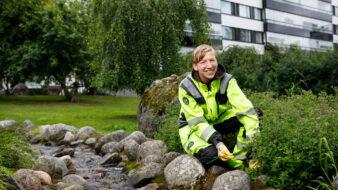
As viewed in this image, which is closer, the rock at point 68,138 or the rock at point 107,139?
the rock at point 107,139

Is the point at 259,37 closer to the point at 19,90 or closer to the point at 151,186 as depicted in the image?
the point at 19,90

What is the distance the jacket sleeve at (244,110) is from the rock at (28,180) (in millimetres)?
2878

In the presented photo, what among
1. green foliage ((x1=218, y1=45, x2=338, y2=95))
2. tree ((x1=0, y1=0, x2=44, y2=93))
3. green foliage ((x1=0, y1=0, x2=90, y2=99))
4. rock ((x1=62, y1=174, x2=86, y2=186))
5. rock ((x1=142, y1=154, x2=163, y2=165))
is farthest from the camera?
tree ((x1=0, y1=0, x2=44, y2=93))

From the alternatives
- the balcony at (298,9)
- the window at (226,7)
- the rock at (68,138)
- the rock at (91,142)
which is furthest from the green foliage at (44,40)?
the balcony at (298,9)

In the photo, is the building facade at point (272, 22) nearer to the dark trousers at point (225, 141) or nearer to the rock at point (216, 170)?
the dark trousers at point (225, 141)

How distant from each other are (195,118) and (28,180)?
2.44 m

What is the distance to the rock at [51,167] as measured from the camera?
348 inches

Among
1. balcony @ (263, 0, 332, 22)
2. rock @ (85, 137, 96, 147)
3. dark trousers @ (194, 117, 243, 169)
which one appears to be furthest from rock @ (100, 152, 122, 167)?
balcony @ (263, 0, 332, 22)

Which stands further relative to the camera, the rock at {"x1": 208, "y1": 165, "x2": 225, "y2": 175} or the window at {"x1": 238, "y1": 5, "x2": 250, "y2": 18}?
the window at {"x1": 238, "y1": 5, "x2": 250, "y2": 18}

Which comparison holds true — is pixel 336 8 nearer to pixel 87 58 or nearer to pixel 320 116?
pixel 87 58

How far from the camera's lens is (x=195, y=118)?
7.07 metres

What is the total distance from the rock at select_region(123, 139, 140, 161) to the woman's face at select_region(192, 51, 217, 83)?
3.91 metres

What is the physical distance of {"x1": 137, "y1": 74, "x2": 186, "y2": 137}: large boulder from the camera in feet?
41.8

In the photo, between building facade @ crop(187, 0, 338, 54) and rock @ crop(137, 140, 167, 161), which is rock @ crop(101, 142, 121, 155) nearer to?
rock @ crop(137, 140, 167, 161)
